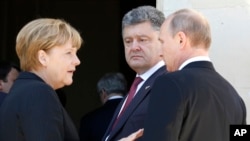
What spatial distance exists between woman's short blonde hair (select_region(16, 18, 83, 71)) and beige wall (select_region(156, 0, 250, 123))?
1.27 m

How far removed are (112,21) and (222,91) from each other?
5.54m

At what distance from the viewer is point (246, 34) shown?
3.91 metres

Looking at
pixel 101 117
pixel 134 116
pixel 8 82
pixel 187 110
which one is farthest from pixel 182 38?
pixel 8 82

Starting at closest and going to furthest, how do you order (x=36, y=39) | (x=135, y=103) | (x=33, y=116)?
(x=33, y=116), (x=36, y=39), (x=135, y=103)

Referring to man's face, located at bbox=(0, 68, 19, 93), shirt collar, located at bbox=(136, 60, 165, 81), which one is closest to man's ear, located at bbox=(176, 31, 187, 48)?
shirt collar, located at bbox=(136, 60, 165, 81)

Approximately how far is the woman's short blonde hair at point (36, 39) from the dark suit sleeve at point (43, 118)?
0.20 meters

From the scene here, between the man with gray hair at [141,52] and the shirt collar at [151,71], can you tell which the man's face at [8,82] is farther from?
the shirt collar at [151,71]

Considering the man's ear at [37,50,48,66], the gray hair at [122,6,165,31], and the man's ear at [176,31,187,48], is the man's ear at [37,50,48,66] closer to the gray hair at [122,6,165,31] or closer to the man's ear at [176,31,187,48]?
the gray hair at [122,6,165,31]

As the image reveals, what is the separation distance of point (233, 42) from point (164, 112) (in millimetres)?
1610

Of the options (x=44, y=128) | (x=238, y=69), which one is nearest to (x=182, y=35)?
(x=44, y=128)

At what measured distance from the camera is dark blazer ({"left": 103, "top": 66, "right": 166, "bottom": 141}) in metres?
2.95

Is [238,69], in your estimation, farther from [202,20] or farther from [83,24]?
[83,24]

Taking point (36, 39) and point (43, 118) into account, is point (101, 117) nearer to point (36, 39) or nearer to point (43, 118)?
point (36, 39)

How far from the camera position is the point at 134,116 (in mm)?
2969
